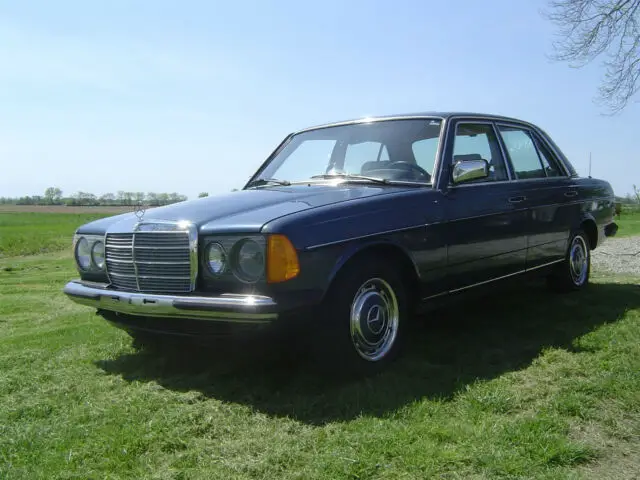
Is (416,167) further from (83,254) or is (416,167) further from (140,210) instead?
(83,254)

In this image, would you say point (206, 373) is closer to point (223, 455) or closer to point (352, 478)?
point (223, 455)

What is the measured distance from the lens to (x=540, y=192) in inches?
206

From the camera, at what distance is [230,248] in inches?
128

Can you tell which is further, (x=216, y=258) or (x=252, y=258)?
(x=216, y=258)

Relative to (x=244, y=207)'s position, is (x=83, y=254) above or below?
below

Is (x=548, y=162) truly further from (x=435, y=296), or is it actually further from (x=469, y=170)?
(x=435, y=296)

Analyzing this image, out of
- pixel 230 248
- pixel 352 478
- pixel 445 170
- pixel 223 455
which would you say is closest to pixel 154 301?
pixel 230 248

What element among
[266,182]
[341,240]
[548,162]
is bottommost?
[341,240]

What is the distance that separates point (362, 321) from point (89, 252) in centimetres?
196

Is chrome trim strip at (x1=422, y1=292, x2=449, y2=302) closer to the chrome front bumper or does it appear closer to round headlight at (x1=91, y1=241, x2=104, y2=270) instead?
the chrome front bumper

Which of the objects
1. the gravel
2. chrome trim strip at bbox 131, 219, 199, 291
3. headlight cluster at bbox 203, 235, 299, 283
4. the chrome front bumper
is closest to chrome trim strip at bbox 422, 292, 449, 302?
headlight cluster at bbox 203, 235, 299, 283

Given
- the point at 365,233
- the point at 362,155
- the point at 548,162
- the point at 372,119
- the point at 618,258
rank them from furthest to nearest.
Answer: the point at 618,258 < the point at 548,162 < the point at 372,119 < the point at 362,155 < the point at 365,233

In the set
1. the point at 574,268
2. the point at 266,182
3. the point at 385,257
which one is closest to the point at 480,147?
the point at 385,257

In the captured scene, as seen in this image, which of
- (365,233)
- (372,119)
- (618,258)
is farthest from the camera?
(618,258)
